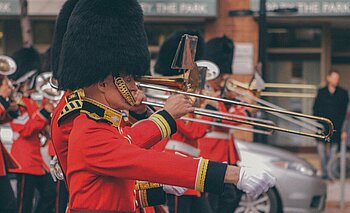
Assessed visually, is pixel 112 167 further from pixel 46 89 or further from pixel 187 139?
Result: pixel 46 89

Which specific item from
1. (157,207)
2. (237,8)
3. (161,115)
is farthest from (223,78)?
(237,8)

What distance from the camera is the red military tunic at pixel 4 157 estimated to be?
817cm

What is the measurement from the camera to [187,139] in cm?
780

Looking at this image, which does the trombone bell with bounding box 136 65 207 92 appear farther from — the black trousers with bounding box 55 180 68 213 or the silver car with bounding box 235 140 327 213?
the silver car with bounding box 235 140 327 213

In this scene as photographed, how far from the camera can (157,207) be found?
559 centimetres

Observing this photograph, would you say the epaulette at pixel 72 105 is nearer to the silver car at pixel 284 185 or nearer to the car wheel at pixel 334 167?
the silver car at pixel 284 185

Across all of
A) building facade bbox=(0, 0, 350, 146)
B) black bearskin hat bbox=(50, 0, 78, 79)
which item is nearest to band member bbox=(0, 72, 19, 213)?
black bearskin hat bbox=(50, 0, 78, 79)

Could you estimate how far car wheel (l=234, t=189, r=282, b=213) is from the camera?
10.1 m

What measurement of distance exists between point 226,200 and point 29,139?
79.8 inches

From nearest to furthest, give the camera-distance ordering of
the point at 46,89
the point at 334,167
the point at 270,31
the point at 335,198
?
1. the point at 46,89
2. the point at 335,198
3. the point at 334,167
4. the point at 270,31

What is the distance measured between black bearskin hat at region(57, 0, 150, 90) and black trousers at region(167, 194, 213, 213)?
3.14 meters

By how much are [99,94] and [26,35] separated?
9854 mm

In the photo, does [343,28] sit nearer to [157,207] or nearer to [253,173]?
[157,207]

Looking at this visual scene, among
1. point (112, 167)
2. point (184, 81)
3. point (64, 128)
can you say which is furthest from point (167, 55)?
point (112, 167)
